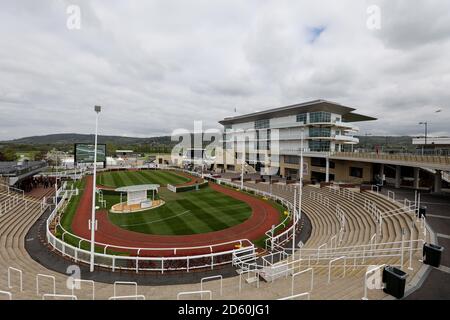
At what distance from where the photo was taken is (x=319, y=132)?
4522 cm

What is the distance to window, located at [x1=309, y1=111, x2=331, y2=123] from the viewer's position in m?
45.3

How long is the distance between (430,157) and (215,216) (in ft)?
69.4

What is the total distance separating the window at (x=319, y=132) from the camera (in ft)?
147

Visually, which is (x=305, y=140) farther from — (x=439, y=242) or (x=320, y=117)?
(x=439, y=242)

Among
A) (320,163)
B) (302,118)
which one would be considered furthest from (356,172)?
(302,118)

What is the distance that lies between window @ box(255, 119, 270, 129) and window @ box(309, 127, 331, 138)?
14.4 m

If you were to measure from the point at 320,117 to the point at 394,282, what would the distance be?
41.5 meters

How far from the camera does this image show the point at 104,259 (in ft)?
46.8

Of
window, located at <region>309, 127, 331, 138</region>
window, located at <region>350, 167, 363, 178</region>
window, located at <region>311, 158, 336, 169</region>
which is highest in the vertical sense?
window, located at <region>309, 127, 331, 138</region>

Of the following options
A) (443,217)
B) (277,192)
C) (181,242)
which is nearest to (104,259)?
(181,242)

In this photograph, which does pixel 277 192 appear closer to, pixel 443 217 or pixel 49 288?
pixel 443 217

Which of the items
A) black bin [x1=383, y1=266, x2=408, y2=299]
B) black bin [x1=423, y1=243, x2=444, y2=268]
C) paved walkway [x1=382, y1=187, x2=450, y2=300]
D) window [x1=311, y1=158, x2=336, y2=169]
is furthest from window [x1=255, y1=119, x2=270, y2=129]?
black bin [x1=383, y1=266, x2=408, y2=299]

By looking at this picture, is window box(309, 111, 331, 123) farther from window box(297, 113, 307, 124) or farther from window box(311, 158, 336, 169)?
window box(311, 158, 336, 169)
